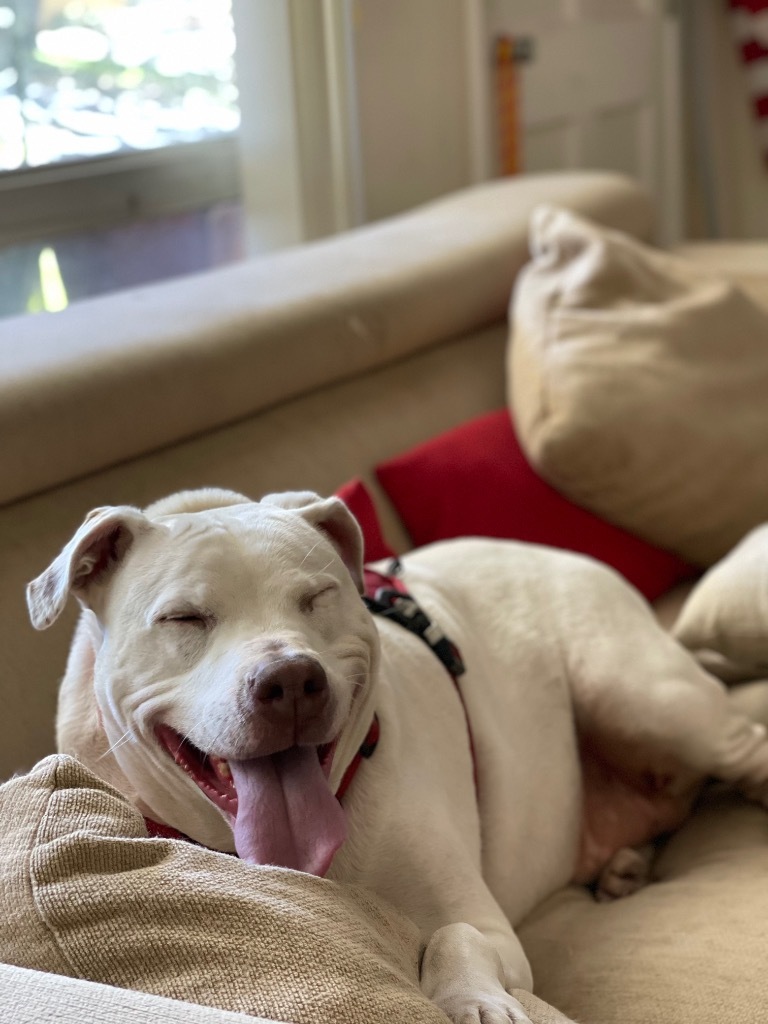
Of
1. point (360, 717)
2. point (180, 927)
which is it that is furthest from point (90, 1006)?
point (360, 717)

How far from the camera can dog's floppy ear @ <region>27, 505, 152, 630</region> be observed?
950mm

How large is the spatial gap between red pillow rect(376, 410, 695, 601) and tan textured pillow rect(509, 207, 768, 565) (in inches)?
1.1

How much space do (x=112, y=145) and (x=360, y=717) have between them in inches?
75.2

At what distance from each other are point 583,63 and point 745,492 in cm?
201

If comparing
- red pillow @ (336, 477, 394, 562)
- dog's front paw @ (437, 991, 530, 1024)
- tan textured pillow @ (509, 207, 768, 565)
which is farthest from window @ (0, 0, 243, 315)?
dog's front paw @ (437, 991, 530, 1024)

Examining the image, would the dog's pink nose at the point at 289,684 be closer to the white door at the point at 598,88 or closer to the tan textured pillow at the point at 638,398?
the tan textured pillow at the point at 638,398

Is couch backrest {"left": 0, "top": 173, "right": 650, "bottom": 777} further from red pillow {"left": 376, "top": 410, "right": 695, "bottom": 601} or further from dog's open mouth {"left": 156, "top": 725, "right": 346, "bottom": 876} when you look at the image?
dog's open mouth {"left": 156, "top": 725, "right": 346, "bottom": 876}

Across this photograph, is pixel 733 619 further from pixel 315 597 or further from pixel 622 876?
pixel 315 597

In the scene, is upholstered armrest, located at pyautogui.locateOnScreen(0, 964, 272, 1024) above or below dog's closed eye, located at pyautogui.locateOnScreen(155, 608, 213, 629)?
below

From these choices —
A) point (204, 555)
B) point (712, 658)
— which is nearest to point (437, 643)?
point (204, 555)

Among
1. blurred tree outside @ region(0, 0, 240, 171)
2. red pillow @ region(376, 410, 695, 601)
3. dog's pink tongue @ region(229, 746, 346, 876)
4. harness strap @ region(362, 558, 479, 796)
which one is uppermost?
blurred tree outside @ region(0, 0, 240, 171)

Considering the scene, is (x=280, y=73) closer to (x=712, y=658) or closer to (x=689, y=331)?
(x=689, y=331)

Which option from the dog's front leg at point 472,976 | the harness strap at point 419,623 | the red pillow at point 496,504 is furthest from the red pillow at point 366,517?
the dog's front leg at point 472,976

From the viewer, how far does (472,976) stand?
903mm
